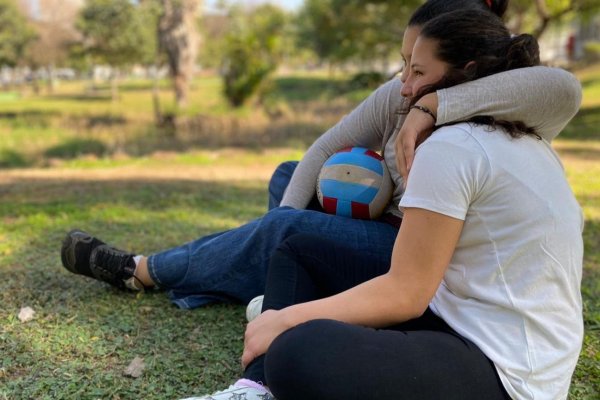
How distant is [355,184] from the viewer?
2592mm

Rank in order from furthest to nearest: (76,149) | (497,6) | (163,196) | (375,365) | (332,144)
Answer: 1. (76,149)
2. (163,196)
3. (332,144)
4. (497,6)
5. (375,365)

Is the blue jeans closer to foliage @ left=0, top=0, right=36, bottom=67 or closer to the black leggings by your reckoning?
the black leggings

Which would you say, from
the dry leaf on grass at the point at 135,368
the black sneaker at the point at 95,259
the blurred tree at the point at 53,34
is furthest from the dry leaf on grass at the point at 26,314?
the blurred tree at the point at 53,34

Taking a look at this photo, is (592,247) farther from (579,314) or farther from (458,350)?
(458,350)

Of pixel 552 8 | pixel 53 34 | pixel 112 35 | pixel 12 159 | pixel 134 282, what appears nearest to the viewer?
pixel 134 282

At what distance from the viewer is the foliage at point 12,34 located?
96.8 feet

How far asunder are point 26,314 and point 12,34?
32.6 metres

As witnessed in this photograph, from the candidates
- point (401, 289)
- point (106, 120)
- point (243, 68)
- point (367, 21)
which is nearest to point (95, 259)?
point (401, 289)

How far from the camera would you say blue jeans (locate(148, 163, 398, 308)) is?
8.05 ft

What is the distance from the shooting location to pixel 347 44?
69.8 feet

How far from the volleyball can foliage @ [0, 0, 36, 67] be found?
3028cm

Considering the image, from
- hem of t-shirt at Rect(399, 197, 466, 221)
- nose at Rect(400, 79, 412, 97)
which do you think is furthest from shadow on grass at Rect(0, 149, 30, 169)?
hem of t-shirt at Rect(399, 197, 466, 221)

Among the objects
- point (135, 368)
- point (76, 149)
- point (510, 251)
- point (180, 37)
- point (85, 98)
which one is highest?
point (180, 37)

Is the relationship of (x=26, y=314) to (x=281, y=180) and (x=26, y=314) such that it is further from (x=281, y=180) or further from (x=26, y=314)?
(x=281, y=180)
